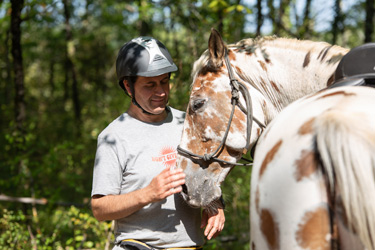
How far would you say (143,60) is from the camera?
233cm

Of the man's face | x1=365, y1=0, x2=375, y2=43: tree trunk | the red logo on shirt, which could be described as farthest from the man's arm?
x1=365, y1=0, x2=375, y2=43: tree trunk

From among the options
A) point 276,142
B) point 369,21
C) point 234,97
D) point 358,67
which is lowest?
point 276,142

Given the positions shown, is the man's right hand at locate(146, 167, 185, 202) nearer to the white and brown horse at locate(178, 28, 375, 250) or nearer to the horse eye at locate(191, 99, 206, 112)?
the white and brown horse at locate(178, 28, 375, 250)

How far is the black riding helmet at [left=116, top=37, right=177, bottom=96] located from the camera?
2.33m

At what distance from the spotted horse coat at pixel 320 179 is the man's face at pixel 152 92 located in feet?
3.40

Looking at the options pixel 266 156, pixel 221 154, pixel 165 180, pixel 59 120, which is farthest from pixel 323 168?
pixel 59 120

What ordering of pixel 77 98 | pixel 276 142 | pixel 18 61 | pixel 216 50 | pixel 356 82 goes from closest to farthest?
pixel 276 142, pixel 356 82, pixel 216 50, pixel 18 61, pixel 77 98

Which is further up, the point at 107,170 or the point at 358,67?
the point at 358,67

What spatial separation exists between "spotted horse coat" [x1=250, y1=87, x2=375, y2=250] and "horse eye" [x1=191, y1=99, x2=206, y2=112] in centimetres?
92

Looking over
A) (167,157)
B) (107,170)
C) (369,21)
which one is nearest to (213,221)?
(167,157)

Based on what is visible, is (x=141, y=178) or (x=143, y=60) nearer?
(x=141, y=178)

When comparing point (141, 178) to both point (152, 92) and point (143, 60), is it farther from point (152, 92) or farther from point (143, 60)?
point (143, 60)

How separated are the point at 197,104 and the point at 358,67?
3.35ft

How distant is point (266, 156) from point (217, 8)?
4175mm
